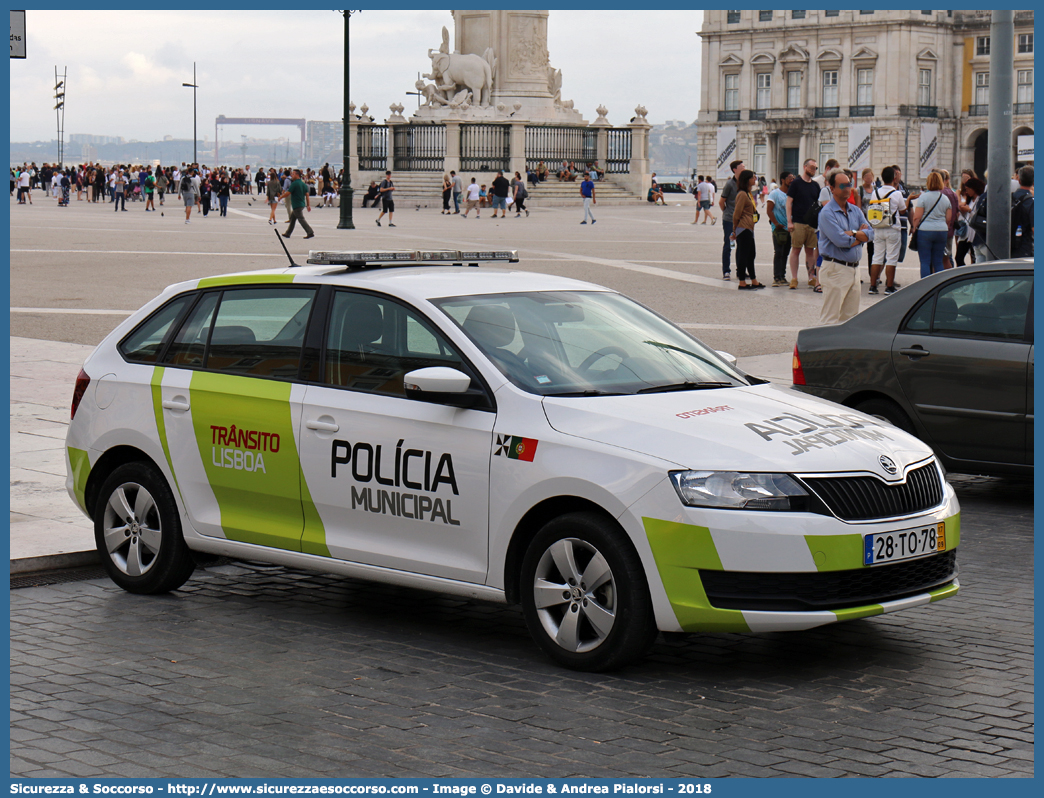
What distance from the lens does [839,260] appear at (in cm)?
1576

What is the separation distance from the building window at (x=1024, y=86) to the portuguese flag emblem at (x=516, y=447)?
103561 mm

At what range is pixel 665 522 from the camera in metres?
5.25

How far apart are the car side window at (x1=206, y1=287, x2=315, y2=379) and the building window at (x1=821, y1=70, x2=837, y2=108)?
101508mm

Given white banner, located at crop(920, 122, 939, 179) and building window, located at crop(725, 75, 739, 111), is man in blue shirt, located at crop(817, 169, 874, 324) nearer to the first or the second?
white banner, located at crop(920, 122, 939, 179)

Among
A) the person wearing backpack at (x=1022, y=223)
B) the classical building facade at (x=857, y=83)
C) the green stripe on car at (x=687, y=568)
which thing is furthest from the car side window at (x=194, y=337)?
the classical building facade at (x=857, y=83)

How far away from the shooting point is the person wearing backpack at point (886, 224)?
66.5 ft

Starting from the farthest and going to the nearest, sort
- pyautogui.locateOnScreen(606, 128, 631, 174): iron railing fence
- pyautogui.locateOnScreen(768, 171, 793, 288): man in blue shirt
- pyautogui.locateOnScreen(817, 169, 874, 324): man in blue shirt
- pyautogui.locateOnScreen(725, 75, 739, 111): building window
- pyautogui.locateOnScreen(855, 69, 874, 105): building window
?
pyautogui.locateOnScreen(725, 75, 739, 111): building window < pyautogui.locateOnScreen(855, 69, 874, 105): building window < pyautogui.locateOnScreen(606, 128, 631, 174): iron railing fence < pyautogui.locateOnScreen(768, 171, 793, 288): man in blue shirt < pyautogui.locateOnScreen(817, 169, 874, 324): man in blue shirt

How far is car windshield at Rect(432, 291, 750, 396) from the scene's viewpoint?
5.95 meters

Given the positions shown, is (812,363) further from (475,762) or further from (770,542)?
(475,762)

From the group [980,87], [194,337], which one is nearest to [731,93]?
[980,87]

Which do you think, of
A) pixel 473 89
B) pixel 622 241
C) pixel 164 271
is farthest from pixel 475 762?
pixel 473 89

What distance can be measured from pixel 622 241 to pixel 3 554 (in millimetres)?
30609

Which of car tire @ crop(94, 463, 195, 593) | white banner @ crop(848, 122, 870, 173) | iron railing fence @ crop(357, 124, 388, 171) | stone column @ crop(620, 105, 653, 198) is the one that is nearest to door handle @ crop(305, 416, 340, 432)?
car tire @ crop(94, 463, 195, 593)

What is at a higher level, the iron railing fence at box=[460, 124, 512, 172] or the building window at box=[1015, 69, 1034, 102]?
the building window at box=[1015, 69, 1034, 102]
